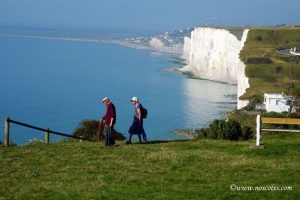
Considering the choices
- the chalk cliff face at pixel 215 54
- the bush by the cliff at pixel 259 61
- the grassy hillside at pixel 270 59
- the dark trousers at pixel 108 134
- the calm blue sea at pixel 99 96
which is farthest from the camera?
the chalk cliff face at pixel 215 54

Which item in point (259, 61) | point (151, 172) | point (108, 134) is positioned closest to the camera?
point (151, 172)

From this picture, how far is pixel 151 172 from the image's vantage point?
9.25 metres

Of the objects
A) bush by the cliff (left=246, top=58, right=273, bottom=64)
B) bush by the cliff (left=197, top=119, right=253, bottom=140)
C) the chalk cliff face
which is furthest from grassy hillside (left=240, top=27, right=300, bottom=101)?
bush by the cliff (left=197, top=119, right=253, bottom=140)

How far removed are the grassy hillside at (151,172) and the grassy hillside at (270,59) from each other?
4493cm

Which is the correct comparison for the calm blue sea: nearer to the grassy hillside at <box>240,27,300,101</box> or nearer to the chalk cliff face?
the chalk cliff face

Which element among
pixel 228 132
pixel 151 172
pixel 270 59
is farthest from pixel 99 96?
pixel 151 172

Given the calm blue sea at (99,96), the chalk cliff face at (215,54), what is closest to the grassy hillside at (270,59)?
the chalk cliff face at (215,54)

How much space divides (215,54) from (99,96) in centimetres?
3354

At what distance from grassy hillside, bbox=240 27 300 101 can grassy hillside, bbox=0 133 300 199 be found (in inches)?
1769

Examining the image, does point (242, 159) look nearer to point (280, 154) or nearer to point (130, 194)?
point (280, 154)

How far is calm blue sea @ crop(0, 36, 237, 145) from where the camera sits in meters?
54.6

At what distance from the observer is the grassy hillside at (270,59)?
60406 millimetres

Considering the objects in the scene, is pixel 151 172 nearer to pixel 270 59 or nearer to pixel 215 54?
pixel 270 59

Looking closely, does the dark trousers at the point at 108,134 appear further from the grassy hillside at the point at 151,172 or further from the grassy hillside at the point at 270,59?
the grassy hillside at the point at 270,59
